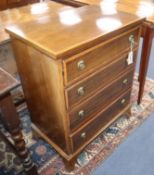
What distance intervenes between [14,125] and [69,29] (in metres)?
0.54

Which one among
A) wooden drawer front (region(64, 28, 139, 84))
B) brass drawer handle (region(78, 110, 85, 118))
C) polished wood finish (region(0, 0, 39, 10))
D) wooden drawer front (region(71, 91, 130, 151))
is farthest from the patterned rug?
polished wood finish (region(0, 0, 39, 10))

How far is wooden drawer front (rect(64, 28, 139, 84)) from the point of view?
40.7 inches

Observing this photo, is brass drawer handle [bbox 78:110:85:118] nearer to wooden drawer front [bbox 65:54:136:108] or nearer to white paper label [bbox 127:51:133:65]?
wooden drawer front [bbox 65:54:136:108]

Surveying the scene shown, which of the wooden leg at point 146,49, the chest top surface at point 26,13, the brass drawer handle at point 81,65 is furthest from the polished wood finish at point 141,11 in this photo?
the brass drawer handle at point 81,65

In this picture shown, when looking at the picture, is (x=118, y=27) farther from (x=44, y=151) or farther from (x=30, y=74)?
(x=44, y=151)

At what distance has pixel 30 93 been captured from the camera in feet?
4.45

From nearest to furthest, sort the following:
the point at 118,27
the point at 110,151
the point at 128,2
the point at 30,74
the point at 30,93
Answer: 1. the point at 118,27
2. the point at 30,74
3. the point at 30,93
4. the point at 110,151
5. the point at 128,2

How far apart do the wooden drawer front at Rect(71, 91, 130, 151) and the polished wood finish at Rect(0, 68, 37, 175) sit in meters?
0.29

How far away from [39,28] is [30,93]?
412mm

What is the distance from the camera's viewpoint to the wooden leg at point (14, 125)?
3.12 ft

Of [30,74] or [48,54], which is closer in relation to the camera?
[48,54]

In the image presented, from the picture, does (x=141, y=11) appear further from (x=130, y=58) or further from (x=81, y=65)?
(x=81, y=65)

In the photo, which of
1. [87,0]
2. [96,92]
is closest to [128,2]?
[87,0]

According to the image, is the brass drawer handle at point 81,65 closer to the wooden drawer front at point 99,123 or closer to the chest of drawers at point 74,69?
the chest of drawers at point 74,69
